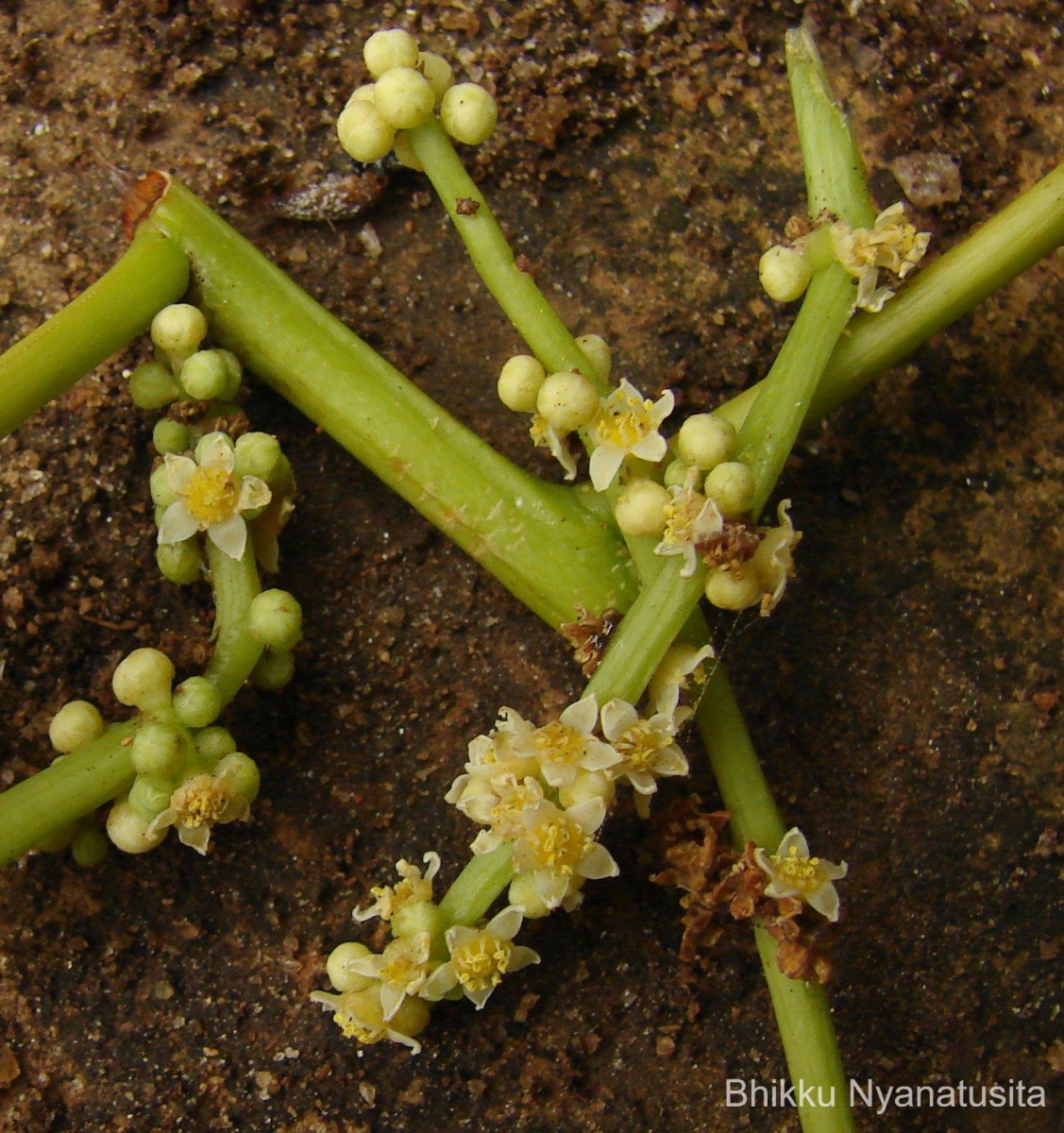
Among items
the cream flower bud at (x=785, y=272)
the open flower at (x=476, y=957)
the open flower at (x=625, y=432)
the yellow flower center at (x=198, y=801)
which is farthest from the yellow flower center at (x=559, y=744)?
the cream flower bud at (x=785, y=272)

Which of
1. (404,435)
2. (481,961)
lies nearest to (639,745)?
(481,961)

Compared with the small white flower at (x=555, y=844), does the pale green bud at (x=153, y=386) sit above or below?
above

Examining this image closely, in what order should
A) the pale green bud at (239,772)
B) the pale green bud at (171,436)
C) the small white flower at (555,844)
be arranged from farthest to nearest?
1. the pale green bud at (171,436)
2. the pale green bud at (239,772)
3. the small white flower at (555,844)

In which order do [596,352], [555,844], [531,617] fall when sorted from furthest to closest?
[531,617] → [596,352] → [555,844]

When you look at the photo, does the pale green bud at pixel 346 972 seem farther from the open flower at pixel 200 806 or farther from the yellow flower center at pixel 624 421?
the yellow flower center at pixel 624 421

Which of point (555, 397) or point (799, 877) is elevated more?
point (555, 397)

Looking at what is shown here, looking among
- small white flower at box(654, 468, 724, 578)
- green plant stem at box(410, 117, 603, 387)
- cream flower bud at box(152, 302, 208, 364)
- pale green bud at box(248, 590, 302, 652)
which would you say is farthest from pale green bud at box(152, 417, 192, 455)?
small white flower at box(654, 468, 724, 578)

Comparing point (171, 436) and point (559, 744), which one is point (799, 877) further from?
point (171, 436)

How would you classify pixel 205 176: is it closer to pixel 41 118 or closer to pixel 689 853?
pixel 41 118
